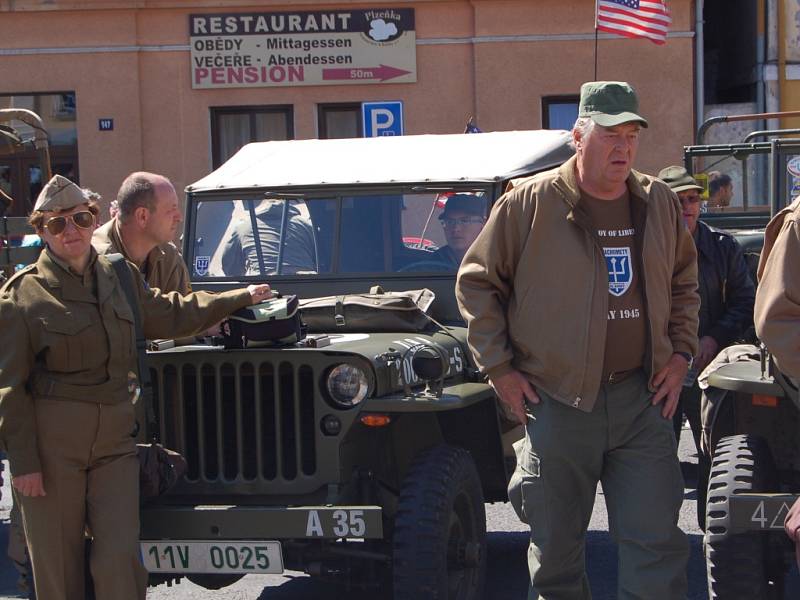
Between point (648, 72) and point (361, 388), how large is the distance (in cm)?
1292

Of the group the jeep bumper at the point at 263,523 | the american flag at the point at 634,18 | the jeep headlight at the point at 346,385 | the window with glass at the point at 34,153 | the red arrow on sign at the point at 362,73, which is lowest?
the jeep bumper at the point at 263,523

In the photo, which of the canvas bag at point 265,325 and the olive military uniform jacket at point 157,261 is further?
the olive military uniform jacket at point 157,261

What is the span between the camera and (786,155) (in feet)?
25.7

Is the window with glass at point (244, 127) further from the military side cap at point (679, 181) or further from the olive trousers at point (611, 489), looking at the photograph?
the olive trousers at point (611, 489)

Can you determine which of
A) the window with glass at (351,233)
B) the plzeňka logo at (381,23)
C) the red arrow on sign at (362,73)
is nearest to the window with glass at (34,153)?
the red arrow on sign at (362,73)

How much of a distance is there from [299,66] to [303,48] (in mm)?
228

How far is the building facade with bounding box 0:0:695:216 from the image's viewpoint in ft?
55.6

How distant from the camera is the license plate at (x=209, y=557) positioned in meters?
4.84

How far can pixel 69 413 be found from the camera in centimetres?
447

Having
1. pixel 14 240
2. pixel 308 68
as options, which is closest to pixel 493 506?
pixel 14 240

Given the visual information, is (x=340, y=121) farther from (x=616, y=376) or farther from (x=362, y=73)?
(x=616, y=376)

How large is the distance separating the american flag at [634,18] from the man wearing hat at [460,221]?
8.12 metres

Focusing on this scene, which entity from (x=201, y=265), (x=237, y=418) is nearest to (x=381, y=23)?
(x=201, y=265)

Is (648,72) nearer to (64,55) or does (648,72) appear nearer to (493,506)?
(64,55)
